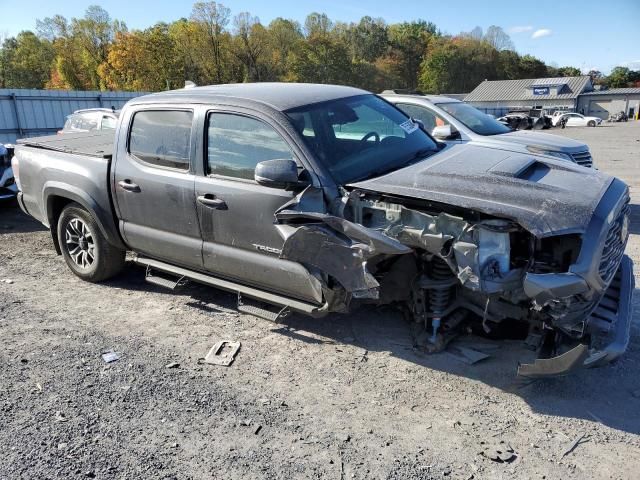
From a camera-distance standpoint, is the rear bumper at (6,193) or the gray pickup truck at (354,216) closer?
the gray pickup truck at (354,216)

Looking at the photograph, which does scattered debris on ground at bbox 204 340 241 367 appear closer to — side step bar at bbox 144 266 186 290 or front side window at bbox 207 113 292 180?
side step bar at bbox 144 266 186 290

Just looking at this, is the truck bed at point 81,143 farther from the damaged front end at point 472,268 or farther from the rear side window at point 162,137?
the damaged front end at point 472,268

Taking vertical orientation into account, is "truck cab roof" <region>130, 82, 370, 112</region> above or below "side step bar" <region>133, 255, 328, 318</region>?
above

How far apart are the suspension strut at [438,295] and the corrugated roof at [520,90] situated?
69.1m

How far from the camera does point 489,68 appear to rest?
329ft

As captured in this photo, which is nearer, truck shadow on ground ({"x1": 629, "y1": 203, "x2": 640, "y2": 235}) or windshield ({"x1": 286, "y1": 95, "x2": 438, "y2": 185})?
windshield ({"x1": 286, "y1": 95, "x2": 438, "y2": 185})

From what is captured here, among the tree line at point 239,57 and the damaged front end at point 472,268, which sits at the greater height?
the tree line at point 239,57

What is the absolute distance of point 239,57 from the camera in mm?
71062

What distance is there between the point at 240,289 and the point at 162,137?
1.58 m

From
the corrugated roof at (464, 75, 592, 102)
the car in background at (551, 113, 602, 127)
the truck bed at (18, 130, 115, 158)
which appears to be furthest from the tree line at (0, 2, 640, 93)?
the truck bed at (18, 130, 115, 158)

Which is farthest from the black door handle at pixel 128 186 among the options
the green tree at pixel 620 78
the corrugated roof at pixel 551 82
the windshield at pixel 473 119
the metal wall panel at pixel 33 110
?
the green tree at pixel 620 78

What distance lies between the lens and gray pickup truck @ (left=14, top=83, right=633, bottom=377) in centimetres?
305

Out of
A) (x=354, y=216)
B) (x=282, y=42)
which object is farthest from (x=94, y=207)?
(x=282, y=42)

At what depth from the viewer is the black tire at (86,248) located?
5223 mm
